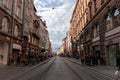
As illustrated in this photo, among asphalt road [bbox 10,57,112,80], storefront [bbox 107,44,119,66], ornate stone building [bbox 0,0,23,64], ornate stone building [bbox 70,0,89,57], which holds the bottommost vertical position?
asphalt road [bbox 10,57,112,80]

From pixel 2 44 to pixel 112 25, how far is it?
16.0 m

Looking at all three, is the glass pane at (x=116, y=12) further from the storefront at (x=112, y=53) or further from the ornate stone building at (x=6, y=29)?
the ornate stone building at (x=6, y=29)

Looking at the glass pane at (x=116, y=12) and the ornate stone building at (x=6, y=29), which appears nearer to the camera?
the ornate stone building at (x=6, y=29)

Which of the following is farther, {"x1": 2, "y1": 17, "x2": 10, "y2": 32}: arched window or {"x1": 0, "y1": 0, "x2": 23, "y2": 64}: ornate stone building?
{"x1": 2, "y1": 17, "x2": 10, "y2": 32}: arched window

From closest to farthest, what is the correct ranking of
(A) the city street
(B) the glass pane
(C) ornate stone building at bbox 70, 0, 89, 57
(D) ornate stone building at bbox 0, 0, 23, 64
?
1. (A) the city street
2. (D) ornate stone building at bbox 0, 0, 23, 64
3. (B) the glass pane
4. (C) ornate stone building at bbox 70, 0, 89, 57

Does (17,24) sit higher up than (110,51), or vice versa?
(17,24)

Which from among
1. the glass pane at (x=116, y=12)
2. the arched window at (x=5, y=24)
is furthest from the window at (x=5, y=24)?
the glass pane at (x=116, y=12)

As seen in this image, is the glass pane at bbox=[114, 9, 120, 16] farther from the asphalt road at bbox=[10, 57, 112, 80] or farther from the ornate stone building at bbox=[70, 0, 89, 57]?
the ornate stone building at bbox=[70, 0, 89, 57]

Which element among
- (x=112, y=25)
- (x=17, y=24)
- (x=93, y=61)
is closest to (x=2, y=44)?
(x=17, y=24)

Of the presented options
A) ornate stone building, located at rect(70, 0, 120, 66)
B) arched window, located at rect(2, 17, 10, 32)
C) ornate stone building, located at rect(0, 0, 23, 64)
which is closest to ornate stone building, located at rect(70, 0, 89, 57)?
ornate stone building, located at rect(70, 0, 120, 66)

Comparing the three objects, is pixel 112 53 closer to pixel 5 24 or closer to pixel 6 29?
pixel 6 29

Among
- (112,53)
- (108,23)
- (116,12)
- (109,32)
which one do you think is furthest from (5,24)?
(112,53)

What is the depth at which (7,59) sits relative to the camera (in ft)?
93.5

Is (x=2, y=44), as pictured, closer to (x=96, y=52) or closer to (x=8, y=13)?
(x=8, y=13)
